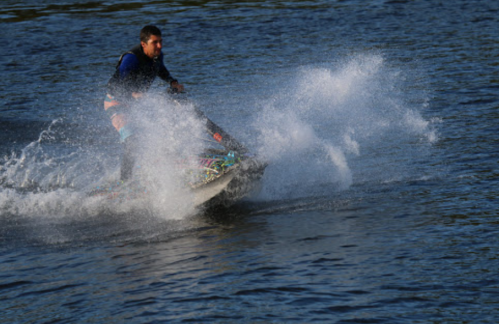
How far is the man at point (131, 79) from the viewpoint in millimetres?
9367

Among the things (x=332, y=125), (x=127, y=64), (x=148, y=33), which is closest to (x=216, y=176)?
(x=127, y=64)

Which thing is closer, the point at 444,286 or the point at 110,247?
the point at 444,286

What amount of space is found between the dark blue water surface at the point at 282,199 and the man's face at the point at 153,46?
0.76m

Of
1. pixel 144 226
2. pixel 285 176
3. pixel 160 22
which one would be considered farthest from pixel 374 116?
pixel 160 22

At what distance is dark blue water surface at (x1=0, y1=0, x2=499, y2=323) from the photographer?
6.49 meters

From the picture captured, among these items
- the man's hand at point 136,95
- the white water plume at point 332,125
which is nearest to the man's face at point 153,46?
the man's hand at point 136,95

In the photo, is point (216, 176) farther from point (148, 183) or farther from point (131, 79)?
point (131, 79)

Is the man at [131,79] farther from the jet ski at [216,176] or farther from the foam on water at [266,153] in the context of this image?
the jet ski at [216,176]

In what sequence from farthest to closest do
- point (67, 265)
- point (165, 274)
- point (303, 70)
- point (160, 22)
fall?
point (160, 22), point (303, 70), point (67, 265), point (165, 274)

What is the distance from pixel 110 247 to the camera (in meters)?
8.02

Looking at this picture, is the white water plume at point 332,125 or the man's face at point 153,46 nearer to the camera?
the man's face at point 153,46

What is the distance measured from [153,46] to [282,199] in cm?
243

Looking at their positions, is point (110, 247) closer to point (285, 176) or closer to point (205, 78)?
point (285, 176)

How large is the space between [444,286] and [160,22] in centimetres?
2029
